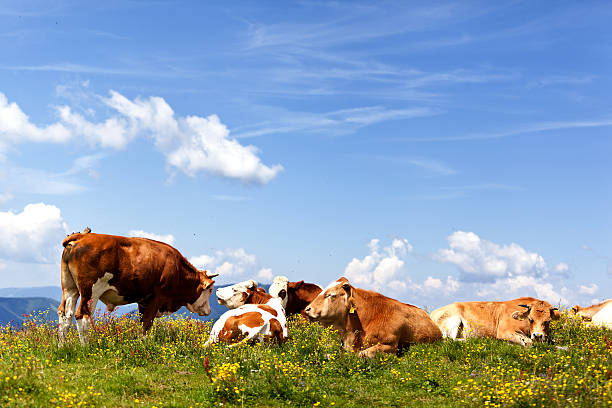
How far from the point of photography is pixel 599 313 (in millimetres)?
19453

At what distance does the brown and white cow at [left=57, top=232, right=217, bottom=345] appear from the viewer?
14.8m

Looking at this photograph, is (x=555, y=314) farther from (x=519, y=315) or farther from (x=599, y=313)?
(x=599, y=313)

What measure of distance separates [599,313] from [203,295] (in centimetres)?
1398

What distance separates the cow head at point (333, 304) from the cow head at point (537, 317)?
18.2 feet

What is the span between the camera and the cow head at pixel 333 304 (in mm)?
14812

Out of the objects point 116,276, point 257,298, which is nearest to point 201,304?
point 257,298

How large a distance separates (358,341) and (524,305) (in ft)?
18.2

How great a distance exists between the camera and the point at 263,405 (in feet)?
34.2

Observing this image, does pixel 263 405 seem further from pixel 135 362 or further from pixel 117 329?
pixel 117 329

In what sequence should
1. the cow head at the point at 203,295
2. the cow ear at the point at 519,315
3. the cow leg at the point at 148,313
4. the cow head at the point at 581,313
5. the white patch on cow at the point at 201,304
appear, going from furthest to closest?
the cow head at the point at 581,313 < the white patch on cow at the point at 201,304 < the cow head at the point at 203,295 < the cow ear at the point at 519,315 < the cow leg at the point at 148,313

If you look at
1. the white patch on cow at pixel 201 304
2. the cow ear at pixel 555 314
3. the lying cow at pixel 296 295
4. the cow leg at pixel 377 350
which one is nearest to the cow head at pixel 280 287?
the lying cow at pixel 296 295

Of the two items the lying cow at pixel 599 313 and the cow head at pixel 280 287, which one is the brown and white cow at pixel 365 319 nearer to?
the cow head at pixel 280 287

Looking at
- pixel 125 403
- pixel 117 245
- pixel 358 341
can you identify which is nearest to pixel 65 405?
pixel 125 403

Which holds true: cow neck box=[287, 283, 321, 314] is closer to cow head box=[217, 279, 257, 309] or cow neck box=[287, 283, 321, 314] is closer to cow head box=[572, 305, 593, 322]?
cow head box=[217, 279, 257, 309]
